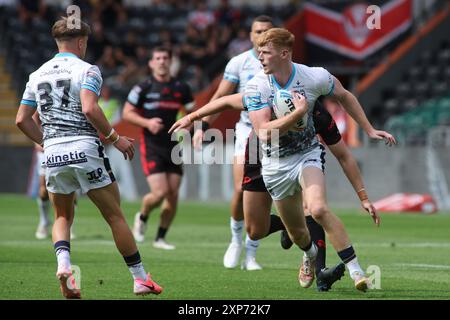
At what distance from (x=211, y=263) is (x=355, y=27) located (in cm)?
1983

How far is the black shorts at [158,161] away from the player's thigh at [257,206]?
174 inches

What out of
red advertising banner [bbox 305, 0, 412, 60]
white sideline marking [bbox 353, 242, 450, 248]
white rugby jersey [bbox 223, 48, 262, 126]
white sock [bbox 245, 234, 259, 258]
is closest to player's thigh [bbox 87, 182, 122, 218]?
white sock [bbox 245, 234, 259, 258]

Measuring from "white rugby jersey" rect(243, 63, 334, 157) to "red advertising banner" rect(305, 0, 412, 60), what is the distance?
69.6 feet

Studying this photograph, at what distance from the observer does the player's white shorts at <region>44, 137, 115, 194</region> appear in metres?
8.70

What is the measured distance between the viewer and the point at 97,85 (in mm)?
8641

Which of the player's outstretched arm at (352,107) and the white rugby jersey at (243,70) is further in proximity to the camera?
the white rugby jersey at (243,70)

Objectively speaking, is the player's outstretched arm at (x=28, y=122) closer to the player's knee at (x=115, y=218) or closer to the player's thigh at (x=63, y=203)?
the player's thigh at (x=63, y=203)

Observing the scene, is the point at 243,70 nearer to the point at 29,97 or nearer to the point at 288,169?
the point at 288,169

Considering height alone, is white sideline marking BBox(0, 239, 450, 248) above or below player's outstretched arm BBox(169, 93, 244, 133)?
below

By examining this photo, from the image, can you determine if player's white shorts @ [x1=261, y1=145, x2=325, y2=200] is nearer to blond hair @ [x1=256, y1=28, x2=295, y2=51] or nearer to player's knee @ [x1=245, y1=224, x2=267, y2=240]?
blond hair @ [x1=256, y1=28, x2=295, y2=51]

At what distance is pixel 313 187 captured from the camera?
29.2 feet

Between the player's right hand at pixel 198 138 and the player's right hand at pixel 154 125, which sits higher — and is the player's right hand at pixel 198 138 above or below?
below

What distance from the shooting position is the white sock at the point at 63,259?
8.74m

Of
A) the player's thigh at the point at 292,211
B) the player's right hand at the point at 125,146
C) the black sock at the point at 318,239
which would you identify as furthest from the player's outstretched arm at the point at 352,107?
the player's right hand at the point at 125,146
